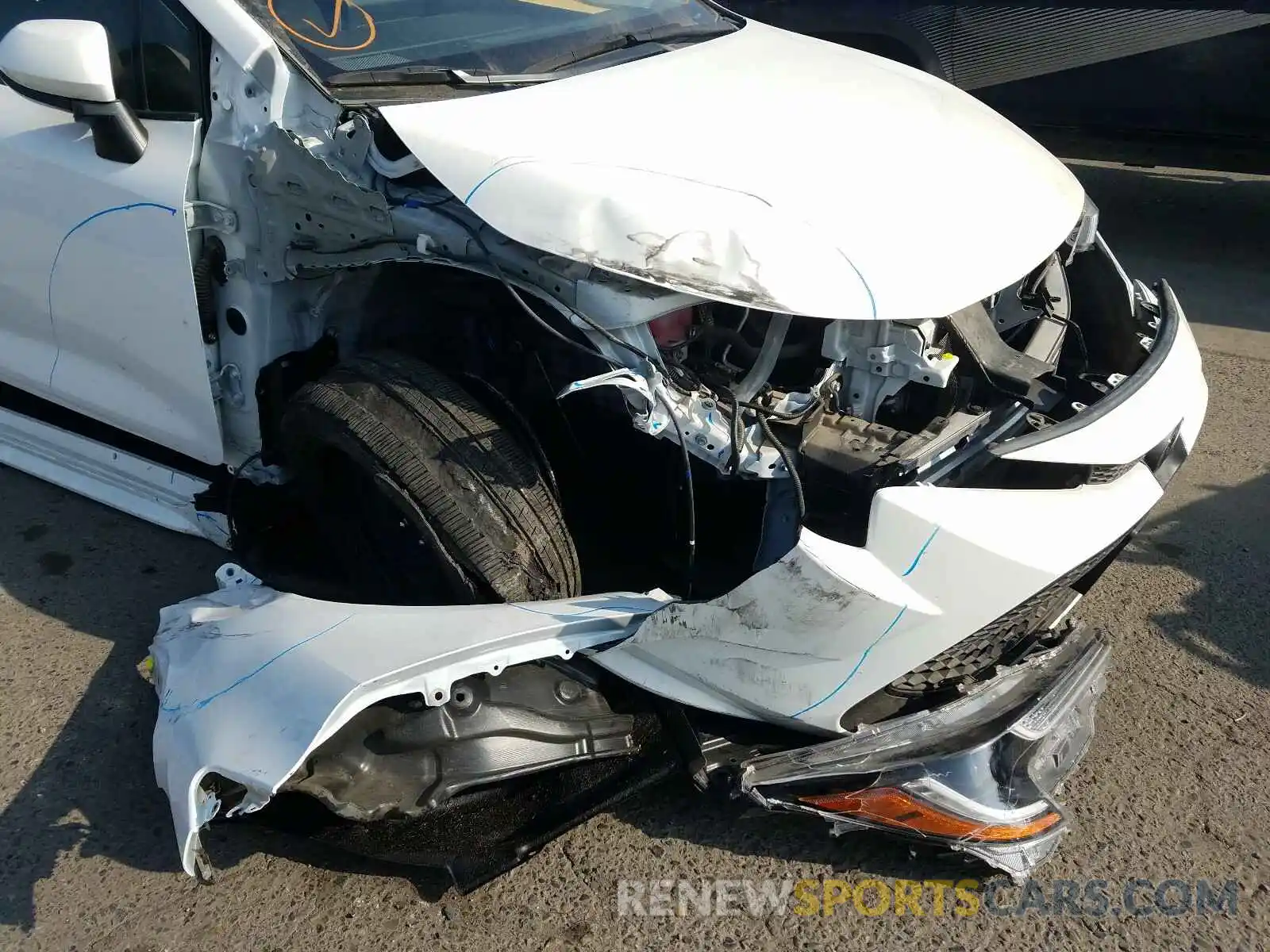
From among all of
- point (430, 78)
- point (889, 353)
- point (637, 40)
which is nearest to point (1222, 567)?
point (889, 353)

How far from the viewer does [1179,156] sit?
5.57 m

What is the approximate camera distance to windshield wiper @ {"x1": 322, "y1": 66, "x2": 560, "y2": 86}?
2.36 m

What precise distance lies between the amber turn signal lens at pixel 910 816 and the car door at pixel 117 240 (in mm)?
1777

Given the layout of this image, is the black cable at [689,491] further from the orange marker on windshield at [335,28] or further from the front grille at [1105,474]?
the orange marker on windshield at [335,28]

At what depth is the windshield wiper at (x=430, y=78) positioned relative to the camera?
7.74ft

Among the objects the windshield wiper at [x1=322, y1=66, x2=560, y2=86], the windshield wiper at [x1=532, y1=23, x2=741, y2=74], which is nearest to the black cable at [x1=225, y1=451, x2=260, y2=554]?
the windshield wiper at [x1=322, y1=66, x2=560, y2=86]

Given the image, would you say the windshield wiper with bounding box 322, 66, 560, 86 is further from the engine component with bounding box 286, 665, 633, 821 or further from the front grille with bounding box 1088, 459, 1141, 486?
the front grille with bounding box 1088, 459, 1141, 486

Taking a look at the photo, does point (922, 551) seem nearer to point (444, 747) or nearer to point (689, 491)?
point (689, 491)

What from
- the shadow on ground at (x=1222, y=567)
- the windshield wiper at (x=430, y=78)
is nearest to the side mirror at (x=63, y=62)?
the windshield wiper at (x=430, y=78)

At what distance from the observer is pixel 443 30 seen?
264 cm

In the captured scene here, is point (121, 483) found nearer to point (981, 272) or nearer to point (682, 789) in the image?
point (682, 789)

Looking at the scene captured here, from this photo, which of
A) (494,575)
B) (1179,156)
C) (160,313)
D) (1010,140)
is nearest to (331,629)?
(494,575)

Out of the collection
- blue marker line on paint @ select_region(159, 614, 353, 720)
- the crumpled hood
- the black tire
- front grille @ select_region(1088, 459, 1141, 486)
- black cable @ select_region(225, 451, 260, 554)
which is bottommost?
black cable @ select_region(225, 451, 260, 554)

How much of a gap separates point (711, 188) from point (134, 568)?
208cm
